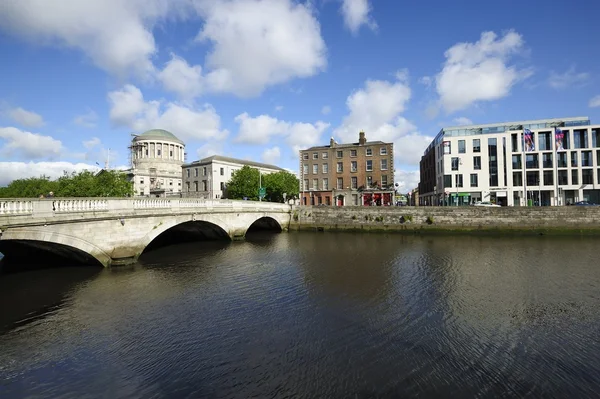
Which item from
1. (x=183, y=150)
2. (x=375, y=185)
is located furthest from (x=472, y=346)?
(x=183, y=150)

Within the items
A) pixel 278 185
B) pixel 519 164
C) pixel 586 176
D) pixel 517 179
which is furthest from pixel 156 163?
pixel 586 176

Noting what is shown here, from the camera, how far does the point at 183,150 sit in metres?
115

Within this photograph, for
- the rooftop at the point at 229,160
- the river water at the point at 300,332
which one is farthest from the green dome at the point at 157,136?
the river water at the point at 300,332

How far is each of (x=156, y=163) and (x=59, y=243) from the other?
9557 centimetres

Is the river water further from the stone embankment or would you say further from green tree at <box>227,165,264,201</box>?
green tree at <box>227,165,264,201</box>

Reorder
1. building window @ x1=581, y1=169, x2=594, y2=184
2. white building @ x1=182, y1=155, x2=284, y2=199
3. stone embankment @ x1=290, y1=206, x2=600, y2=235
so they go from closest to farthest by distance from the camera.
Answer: stone embankment @ x1=290, y1=206, x2=600, y2=235, building window @ x1=581, y1=169, x2=594, y2=184, white building @ x1=182, y1=155, x2=284, y2=199

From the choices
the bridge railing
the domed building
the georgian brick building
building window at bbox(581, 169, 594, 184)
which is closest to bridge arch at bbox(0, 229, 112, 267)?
the bridge railing

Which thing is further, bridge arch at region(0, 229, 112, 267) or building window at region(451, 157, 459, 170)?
building window at region(451, 157, 459, 170)

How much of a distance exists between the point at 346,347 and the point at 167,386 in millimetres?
5023

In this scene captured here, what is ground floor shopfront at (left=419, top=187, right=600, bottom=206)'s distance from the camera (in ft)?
167

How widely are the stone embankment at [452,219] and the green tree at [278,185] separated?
2216 centimetres

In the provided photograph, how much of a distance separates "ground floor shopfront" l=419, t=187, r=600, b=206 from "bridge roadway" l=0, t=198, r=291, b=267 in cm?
4574

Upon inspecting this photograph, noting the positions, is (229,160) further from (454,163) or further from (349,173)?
(454,163)

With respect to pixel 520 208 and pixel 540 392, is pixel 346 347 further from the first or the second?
pixel 520 208
